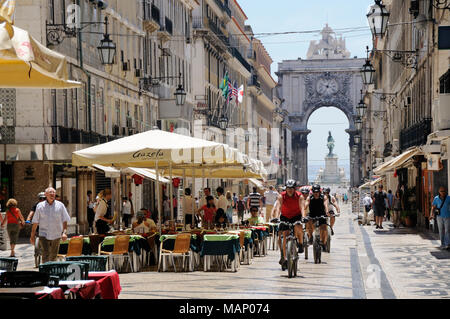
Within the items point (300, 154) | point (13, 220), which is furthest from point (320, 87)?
point (13, 220)

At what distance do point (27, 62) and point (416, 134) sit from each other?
30735 mm

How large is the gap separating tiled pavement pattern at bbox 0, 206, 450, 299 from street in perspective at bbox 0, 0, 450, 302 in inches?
1.8

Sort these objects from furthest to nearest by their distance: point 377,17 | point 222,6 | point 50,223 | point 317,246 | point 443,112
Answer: point 222,6
point 443,112
point 377,17
point 317,246
point 50,223

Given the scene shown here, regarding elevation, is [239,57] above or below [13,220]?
above

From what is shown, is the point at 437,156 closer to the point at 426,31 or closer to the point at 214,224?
the point at 426,31

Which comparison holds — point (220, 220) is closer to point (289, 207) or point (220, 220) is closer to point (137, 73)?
point (289, 207)

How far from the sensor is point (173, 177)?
1624 inches

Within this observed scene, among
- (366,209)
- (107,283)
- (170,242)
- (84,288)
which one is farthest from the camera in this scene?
(366,209)

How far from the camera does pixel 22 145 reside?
31.0 meters

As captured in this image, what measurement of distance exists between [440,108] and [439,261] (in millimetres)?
7257

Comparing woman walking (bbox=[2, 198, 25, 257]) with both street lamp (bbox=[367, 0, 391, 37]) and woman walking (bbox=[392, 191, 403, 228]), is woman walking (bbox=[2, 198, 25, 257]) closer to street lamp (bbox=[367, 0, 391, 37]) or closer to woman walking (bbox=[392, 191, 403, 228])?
street lamp (bbox=[367, 0, 391, 37])

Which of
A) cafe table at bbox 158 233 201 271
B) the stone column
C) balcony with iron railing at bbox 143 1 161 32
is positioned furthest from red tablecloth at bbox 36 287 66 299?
the stone column

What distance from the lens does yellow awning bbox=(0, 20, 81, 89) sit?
884 cm
